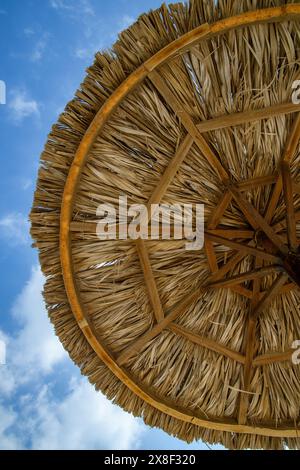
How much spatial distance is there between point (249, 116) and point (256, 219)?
81cm

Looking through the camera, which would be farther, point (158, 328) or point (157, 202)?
point (158, 328)

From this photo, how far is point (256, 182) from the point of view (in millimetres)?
3496

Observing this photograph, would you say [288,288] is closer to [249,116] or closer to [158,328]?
[158,328]

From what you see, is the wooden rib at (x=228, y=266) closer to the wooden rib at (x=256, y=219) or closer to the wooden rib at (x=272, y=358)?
the wooden rib at (x=256, y=219)

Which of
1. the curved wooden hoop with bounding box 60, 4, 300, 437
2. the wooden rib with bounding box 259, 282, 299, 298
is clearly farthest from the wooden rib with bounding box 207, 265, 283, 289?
the curved wooden hoop with bounding box 60, 4, 300, 437

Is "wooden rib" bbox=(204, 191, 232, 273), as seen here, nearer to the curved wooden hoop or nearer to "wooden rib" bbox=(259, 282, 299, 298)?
"wooden rib" bbox=(259, 282, 299, 298)

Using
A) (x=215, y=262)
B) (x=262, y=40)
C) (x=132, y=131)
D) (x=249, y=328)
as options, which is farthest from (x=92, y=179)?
(x=249, y=328)

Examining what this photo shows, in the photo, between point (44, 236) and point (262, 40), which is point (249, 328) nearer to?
point (44, 236)

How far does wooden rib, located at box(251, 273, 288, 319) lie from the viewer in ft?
10.4

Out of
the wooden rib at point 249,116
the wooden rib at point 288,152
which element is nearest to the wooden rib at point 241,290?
the wooden rib at point 288,152

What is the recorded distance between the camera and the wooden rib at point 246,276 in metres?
3.14

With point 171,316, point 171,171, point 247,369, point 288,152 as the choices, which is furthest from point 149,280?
point 288,152

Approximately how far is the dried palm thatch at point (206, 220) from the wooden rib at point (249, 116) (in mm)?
10
